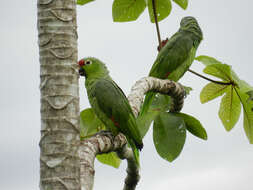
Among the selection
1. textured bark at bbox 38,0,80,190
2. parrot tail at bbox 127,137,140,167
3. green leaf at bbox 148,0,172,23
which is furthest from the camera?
green leaf at bbox 148,0,172,23

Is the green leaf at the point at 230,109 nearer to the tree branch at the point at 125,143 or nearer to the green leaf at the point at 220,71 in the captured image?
the green leaf at the point at 220,71

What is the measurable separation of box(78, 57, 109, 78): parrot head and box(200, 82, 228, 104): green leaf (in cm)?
108

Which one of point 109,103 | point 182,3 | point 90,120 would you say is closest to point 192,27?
point 182,3

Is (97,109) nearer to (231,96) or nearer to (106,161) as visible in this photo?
(106,161)

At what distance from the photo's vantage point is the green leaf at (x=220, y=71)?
3.51 metres

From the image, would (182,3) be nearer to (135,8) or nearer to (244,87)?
(135,8)

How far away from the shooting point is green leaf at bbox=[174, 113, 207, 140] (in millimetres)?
3738

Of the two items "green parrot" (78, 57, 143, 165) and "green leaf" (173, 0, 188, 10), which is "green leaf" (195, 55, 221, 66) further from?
"green leaf" (173, 0, 188, 10)

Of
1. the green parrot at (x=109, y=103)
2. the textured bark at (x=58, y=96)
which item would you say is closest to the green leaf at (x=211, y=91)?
the green parrot at (x=109, y=103)


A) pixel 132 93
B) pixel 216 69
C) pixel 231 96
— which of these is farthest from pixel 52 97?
pixel 231 96

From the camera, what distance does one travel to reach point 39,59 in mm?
2027

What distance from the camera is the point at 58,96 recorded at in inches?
77.0

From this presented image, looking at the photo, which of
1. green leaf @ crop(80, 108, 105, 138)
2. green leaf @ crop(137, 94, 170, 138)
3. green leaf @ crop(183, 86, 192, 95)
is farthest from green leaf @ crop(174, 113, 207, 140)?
green leaf @ crop(80, 108, 105, 138)

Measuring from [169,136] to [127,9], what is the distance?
1.70m
